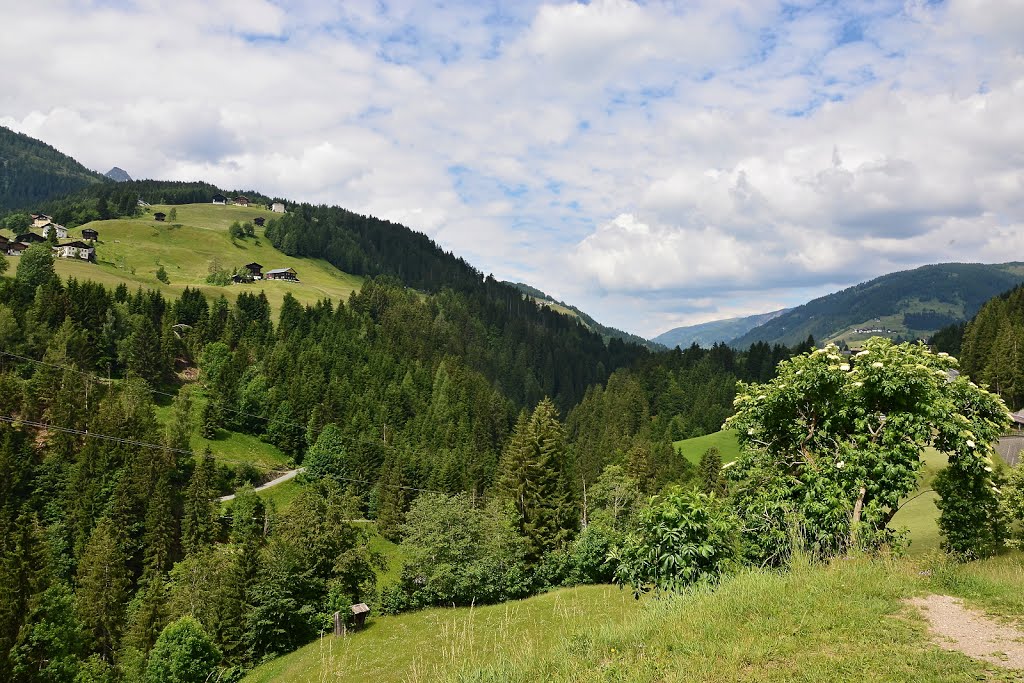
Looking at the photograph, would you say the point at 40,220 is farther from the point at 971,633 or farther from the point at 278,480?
the point at 971,633

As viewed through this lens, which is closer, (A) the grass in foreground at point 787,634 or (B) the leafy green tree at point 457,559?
(A) the grass in foreground at point 787,634

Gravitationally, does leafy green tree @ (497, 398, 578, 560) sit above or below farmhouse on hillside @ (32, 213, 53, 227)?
below

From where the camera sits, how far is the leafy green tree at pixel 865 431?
11898 millimetres

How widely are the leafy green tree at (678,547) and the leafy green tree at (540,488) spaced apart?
143 ft

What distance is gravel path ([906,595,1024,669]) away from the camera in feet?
22.9

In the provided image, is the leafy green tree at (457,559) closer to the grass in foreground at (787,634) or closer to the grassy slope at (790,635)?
the grass in foreground at (787,634)

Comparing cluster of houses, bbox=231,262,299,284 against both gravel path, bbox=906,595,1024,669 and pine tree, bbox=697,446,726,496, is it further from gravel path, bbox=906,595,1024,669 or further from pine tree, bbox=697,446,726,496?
gravel path, bbox=906,595,1024,669

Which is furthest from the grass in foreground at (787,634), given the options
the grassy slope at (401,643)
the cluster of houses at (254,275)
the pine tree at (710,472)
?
the cluster of houses at (254,275)

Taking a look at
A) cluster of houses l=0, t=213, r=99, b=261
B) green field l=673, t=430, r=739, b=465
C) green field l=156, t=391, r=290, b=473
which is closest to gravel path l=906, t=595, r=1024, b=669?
green field l=156, t=391, r=290, b=473

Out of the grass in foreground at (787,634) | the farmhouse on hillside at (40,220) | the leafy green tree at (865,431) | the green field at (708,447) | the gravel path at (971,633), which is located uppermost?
the farmhouse on hillside at (40,220)

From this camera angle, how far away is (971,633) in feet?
25.1

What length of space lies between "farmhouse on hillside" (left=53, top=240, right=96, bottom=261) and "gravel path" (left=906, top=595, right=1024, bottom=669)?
192 meters

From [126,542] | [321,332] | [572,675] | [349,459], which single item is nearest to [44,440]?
[126,542]

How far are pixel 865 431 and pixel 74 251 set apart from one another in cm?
19149
